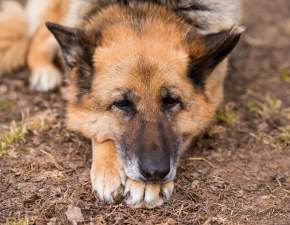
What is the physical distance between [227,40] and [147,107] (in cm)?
89

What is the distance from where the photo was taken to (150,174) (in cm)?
391

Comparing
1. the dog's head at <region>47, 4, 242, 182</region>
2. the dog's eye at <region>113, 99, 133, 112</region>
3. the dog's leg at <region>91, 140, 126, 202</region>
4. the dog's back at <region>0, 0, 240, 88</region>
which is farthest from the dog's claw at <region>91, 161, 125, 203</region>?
the dog's back at <region>0, 0, 240, 88</region>

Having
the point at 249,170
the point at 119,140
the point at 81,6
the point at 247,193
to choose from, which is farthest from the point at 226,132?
the point at 81,6

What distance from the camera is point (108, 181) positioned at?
414cm

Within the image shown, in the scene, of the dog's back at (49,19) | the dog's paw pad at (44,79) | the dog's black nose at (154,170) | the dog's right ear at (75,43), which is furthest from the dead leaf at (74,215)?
the dog's paw pad at (44,79)

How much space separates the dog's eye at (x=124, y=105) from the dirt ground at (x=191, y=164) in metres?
0.65

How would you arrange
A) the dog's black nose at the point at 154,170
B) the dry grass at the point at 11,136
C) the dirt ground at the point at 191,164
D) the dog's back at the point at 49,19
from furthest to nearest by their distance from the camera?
the dog's back at the point at 49,19 < the dry grass at the point at 11,136 < the dirt ground at the point at 191,164 < the dog's black nose at the point at 154,170

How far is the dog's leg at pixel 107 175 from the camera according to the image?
13.5 ft

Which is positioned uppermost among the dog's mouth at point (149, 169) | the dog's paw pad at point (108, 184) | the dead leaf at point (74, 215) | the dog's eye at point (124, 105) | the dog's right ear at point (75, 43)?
the dog's right ear at point (75, 43)

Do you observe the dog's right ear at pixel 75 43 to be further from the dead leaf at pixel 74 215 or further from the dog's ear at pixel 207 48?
the dead leaf at pixel 74 215

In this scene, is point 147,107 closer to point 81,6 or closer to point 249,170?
point 249,170

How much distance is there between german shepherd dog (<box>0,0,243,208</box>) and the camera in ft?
13.4

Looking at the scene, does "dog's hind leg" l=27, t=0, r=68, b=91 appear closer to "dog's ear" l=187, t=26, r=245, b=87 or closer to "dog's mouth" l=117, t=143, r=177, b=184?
"dog's ear" l=187, t=26, r=245, b=87

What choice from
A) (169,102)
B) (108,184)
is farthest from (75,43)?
(108,184)
